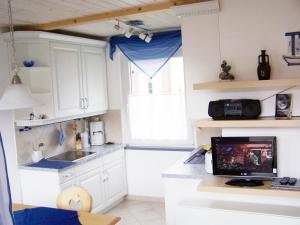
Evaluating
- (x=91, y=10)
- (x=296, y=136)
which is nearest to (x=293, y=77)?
(x=296, y=136)

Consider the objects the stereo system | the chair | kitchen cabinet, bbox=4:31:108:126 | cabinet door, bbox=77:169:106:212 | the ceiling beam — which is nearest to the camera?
the chair

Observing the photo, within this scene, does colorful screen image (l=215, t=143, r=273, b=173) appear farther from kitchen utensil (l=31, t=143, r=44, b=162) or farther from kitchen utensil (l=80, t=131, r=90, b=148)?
kitchen utensil (l=80, t=131, r=90, b=148)

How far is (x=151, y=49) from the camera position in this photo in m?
4.48

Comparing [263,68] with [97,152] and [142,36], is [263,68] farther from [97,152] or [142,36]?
[97,152]

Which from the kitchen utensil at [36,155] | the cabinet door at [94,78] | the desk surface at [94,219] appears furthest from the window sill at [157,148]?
the desk surface at [94,219]

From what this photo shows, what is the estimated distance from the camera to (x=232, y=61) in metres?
2.91

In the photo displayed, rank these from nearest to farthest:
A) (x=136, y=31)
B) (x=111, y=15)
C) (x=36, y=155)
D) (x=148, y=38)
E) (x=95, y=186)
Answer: (x=111, y=15) < (x=36, y=155) < (x=95, y=186) < (x=148, y=38) < (x=136, y=31)

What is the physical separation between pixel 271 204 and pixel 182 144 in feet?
6.59

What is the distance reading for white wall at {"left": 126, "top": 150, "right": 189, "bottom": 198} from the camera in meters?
4.57

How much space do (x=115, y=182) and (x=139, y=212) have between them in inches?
20.4

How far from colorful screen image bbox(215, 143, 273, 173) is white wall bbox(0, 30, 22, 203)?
7.16 ft

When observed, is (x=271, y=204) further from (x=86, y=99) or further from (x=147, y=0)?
(x=86, y=99)

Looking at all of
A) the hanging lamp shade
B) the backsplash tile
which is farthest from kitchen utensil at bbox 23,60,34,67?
the hanging lamp shade

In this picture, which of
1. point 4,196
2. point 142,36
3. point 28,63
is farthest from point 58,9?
point 4,196
